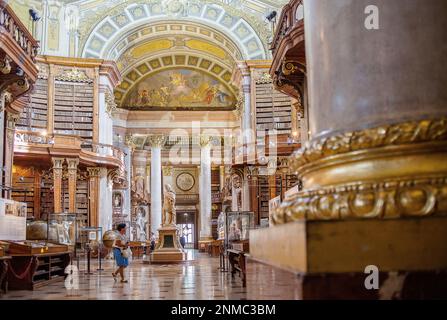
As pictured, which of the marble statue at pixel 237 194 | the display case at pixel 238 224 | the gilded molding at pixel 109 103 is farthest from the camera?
the marble statue at pixel 237 194

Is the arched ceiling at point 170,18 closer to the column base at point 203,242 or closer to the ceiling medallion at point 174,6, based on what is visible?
the ceiling medallion at point 174,6

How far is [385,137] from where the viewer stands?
45.3 inches

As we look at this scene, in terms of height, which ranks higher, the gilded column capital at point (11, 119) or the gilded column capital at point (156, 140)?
the gilded column capital at point (156, 140)

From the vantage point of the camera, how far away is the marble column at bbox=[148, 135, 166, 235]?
25609mm

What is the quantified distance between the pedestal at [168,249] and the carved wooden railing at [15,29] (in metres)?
7.33

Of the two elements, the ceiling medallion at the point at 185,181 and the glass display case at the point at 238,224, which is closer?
the glass display case at the point at 238,224

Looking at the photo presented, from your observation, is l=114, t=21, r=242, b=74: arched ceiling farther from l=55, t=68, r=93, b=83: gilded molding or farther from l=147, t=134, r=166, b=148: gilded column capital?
l=147, t=134, r=166, b=148: gilded column capital

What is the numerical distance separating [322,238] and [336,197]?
0.15 m

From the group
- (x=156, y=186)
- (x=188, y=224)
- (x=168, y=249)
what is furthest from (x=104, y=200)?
(x=188, y=224)

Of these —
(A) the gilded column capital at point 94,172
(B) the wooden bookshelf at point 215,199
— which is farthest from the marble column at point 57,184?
(B) the wooden bookshelf at point 215,199

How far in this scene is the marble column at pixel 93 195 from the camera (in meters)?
19.4

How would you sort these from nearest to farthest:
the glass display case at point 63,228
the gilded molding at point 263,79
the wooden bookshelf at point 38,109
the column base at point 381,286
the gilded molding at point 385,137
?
the column base at point 381,286, the gilded molding at point 385,137, the glass display case at point 63,228, the wooden bookshelf at point 38,109, the gilded molding at point 263,79
